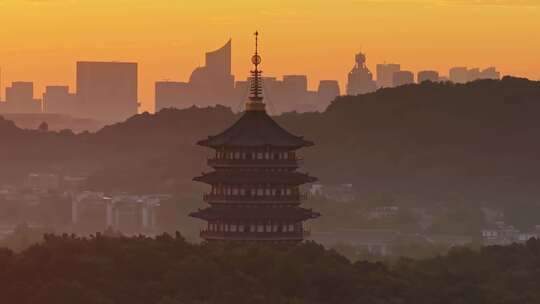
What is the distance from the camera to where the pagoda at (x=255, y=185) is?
109562 mm

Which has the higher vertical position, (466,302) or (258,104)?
(258,104)

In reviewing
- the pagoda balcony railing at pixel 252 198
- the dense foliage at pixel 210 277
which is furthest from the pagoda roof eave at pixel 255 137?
the dense foliage at pixel 210 277

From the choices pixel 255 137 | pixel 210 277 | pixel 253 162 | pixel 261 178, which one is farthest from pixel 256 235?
pixel 210 277

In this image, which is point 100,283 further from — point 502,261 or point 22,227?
point 22,227

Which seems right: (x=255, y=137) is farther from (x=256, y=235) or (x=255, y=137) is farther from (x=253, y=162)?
(x=256, y=235)

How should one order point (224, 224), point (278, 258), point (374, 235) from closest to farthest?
point (278, 258)
point (224, 224)
point (374, 235)

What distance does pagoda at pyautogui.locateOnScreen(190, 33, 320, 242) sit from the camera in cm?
10956

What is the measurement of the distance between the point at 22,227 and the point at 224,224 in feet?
290

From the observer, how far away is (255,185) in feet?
360

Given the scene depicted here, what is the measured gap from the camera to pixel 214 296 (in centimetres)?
9950

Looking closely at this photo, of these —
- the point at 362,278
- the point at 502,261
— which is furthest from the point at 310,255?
the point at 502,261

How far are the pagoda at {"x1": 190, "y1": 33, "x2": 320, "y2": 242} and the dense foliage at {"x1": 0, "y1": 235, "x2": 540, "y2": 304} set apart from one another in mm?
1210

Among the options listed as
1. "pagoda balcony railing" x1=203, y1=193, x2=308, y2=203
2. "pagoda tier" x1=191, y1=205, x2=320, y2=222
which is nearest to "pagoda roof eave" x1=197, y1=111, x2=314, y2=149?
"pagoda balcony railing" x1=203, y1=193, x2=308, y2=203

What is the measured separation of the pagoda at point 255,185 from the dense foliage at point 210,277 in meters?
1.21
